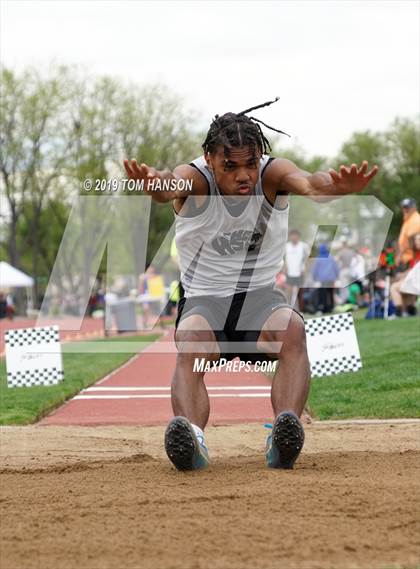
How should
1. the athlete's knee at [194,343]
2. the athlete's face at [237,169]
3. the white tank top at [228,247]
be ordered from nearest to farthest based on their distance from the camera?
the athlete's face at [237,169]
the athlete's knee at [194,343]
the white tank top at [228,247]

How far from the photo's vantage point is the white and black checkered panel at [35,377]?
448 inches

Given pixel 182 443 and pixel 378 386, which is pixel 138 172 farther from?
pixel 378 386

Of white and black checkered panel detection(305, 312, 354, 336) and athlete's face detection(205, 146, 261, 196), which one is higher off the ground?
athlete's face detection(205, 146, 261, 196)

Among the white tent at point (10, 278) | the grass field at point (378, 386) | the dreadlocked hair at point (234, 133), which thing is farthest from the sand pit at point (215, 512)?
the white tent at point (10, 278)

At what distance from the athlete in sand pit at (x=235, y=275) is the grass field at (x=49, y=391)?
3167 mm

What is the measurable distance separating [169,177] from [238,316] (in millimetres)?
926

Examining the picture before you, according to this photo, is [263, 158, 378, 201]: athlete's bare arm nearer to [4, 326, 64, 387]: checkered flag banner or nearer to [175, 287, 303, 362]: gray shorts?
[175, 287, 303, 362]: gray shorts

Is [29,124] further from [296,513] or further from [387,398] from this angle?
[296,513]

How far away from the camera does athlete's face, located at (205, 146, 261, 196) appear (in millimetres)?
5078

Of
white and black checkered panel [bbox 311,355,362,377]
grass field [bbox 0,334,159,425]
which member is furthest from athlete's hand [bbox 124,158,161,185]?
white and black checkered panel [bbox 311,355,362,377]

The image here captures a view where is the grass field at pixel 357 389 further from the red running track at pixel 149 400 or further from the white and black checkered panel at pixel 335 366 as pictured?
the red running track at pixel 149 400

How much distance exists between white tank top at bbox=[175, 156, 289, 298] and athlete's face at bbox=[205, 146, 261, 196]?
154mm

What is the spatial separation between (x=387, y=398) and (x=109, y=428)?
8.42 feet

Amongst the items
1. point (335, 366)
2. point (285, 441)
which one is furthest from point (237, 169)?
point (335, 366)
